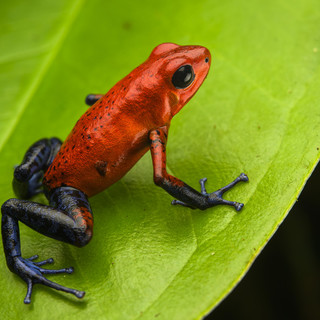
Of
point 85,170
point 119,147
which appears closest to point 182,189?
point 119,147

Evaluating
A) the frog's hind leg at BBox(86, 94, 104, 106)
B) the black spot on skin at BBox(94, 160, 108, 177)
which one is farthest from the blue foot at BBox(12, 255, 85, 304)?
the frog's hind leg at BBox(86, 94, 104, 106)

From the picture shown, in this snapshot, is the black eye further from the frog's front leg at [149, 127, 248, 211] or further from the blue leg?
the blue leg

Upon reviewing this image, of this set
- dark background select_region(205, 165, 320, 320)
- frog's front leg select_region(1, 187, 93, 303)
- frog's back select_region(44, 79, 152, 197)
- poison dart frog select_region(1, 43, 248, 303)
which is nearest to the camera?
frog's front leg select_region(1, 187, 93, 303)

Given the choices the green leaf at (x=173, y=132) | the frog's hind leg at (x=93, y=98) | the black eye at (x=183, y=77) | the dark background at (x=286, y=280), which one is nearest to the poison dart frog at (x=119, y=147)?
the black eye at (x=183, y=77)

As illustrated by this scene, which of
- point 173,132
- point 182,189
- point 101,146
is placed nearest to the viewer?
point 182,189

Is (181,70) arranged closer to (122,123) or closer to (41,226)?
(122,123)

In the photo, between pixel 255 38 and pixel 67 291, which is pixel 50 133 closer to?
pixel 67 291
